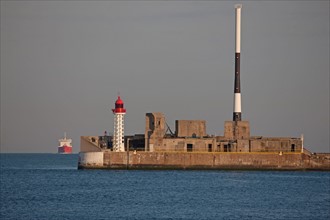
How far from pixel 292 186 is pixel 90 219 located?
30475 mm

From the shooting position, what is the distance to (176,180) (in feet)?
286

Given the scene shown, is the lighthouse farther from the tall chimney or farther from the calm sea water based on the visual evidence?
the tall chimney

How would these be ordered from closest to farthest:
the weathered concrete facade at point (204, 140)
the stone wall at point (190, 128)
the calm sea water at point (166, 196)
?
the calm sea water at point (166, 196) < the weathered concrete facade at point (204, 140) < the stone wall at point (190, 128)

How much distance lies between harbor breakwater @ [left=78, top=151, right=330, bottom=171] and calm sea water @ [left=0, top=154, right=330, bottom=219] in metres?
0.97

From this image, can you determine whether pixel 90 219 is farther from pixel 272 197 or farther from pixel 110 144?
pixel 110 144

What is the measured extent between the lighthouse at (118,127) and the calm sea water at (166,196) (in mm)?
2628

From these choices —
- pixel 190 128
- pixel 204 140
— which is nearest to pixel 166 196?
pixel 204 140

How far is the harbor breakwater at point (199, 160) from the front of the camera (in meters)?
98.9

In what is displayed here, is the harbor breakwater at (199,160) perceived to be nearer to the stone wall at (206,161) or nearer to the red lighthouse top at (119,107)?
the stone wall at (206,161)

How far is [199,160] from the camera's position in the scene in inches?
3962

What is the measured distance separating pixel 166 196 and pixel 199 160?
30009mm

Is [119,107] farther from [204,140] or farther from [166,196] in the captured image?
[166,196]

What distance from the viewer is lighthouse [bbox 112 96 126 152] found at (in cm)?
9862

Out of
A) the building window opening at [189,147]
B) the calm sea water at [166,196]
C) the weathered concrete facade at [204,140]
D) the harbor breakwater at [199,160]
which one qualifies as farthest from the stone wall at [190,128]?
the calm sea water at [166,196]
